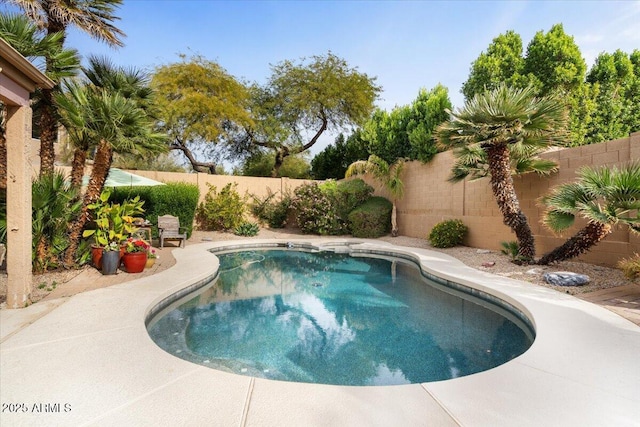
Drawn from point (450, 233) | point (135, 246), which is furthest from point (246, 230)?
point (450, 233)

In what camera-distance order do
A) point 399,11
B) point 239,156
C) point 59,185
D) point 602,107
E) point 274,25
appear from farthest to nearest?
point 239,156 → point 602,107 → point 274,25 → point 399,11 → point 59,185

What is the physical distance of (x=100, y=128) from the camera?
523 cm

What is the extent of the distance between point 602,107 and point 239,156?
2258cm

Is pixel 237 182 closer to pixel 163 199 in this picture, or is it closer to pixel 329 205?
pixel 163 199

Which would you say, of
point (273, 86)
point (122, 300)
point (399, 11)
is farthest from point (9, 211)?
point (273, 86)

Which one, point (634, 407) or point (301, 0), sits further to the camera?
point (301, 0)

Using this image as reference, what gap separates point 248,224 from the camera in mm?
12969

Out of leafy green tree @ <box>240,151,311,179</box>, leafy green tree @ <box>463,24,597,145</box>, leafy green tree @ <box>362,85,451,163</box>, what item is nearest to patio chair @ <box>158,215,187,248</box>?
leafy green tree @ <box>362,85,451,163</box>

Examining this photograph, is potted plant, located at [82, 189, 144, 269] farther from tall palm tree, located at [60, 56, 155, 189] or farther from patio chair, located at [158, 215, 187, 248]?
patio chair, located at [158, 215, 187, 248]

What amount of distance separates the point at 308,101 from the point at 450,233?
1223 centimetres

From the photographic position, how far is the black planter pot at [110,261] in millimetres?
5449

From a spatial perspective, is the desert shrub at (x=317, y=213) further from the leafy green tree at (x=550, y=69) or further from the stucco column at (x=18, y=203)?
the leafy green tree at (x=550, y=69)

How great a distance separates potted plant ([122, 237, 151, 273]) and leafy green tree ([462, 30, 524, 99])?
21.0m

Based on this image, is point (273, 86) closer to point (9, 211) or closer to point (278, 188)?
point (278, 188)
